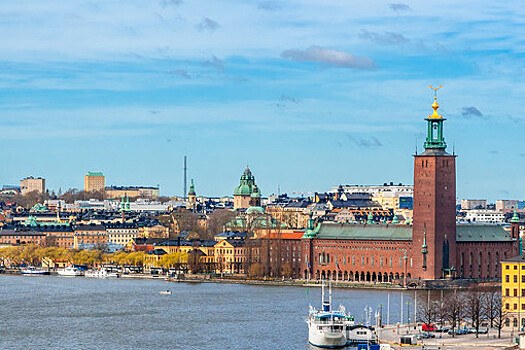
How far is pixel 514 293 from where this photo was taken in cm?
5694

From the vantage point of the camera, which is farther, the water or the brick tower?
the brick tower

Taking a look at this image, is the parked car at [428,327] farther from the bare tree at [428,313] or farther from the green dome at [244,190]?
the green dome at [244,190]

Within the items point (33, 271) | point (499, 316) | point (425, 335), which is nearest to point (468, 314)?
point (499, 316)

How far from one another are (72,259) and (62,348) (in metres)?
64.1

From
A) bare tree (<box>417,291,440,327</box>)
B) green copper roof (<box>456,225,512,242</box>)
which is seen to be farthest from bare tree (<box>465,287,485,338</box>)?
green copper roof (<box>456,225,512,242</box>)

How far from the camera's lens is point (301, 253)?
99375mm

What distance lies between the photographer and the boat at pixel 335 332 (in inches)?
2163

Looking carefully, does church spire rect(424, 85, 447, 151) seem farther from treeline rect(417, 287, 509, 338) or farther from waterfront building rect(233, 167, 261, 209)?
waterfront building rect(233, 167, 261, 209)

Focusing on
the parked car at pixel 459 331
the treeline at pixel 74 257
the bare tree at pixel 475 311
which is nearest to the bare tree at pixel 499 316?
the bare tree at pixel 475 311

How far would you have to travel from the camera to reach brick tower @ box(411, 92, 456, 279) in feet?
297

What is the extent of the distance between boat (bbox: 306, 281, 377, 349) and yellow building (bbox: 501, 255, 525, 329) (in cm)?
516

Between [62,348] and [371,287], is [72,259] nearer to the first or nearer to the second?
[371,287]

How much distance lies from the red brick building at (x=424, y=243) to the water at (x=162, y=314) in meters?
7.01

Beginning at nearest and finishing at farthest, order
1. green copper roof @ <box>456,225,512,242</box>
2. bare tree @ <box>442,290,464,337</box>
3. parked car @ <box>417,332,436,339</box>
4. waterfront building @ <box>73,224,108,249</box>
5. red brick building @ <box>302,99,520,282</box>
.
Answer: parked car @ <box>417,332,436,339</box> → bare tree @ <box>442,290,464,337</box> → red brick building @ <box>302,99,520,282</box> → green copper roof @ <box>456,225,512,242</box> → waterfront building @ <box>73,224,108,249</box>
